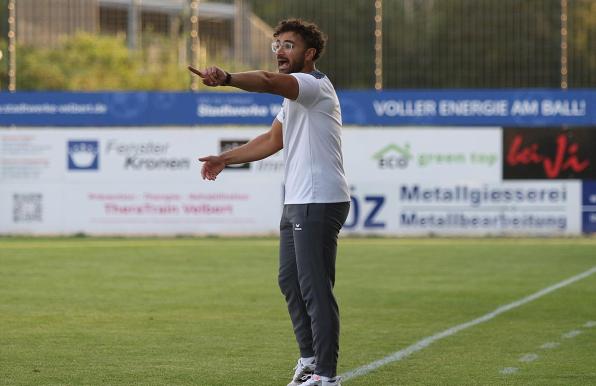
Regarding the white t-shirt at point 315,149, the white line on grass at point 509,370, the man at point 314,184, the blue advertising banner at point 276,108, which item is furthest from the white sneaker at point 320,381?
the blue advertising banner at point 276,108

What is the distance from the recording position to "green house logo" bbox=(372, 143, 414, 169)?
26.8m

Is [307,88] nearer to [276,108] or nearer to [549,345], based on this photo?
[549,345]

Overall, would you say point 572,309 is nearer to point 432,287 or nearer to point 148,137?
point 432,287

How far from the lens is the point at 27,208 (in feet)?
88.7

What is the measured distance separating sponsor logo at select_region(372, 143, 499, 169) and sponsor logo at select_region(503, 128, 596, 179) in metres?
0.40

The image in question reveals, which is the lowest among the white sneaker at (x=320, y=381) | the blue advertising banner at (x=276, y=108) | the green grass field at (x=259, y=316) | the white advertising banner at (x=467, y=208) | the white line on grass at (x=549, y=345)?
the white line on grass at (x=549, y=345)

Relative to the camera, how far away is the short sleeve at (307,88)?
786 centimetres

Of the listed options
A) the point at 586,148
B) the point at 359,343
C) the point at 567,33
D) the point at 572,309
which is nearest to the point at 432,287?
the point at 572,309

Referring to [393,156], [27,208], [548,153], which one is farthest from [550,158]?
[27,208]

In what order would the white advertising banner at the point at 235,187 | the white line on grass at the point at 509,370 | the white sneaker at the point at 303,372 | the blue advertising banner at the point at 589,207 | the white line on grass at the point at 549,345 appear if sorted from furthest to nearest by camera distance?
the white advertising banner at the point at 235,187 < the blue advertising banner at the point at 589,207 < the white line on grass at the point at 549,345 < the white line on grass at the point at 509,370 < the white sneaker at the point at 303,372

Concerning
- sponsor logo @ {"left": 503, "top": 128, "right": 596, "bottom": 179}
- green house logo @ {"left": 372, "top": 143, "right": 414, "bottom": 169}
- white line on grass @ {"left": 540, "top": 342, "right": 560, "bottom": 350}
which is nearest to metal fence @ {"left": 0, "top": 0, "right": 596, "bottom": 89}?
sponsor logo @ {"left": 503, "top": 128, "right": 596, "bottom": 179}

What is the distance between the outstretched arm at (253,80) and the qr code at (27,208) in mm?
19931

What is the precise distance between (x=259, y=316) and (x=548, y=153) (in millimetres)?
14847

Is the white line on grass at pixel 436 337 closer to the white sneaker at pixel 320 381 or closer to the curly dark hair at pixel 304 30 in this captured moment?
the white sneaker at pixel 320 381
